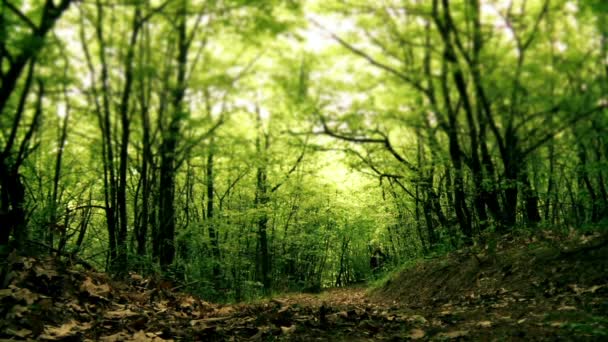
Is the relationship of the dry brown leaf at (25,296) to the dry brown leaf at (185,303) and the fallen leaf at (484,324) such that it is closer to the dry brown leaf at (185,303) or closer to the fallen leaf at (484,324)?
the dry brown leaf at (185,303)

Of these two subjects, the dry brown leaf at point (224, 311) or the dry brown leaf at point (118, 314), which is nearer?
the dry brown leaf at point (118, 314)

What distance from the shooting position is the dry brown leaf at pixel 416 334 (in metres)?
3.81

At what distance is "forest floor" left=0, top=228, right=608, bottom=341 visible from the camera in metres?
3.57

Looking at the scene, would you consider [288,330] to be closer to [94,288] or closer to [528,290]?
[94,288]

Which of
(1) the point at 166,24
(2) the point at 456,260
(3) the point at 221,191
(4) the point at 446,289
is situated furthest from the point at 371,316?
(3) the point at 221,191

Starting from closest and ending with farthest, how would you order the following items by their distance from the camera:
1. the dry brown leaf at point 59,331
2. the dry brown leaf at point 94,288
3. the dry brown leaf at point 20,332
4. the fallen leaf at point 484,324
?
1. the dry brown leaf at point 20,332
2. the dry brown leaf at point 59,331
3. the fallen leaf at point 484,324
4. the dry brown leaf at point 94,288

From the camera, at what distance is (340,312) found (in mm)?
5070

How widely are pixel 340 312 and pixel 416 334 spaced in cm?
135

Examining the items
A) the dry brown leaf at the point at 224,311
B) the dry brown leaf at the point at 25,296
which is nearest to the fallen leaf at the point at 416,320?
the dry brown leaf at the point at 224,311

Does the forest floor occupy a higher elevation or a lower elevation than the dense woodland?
lower

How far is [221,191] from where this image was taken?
22109 mm

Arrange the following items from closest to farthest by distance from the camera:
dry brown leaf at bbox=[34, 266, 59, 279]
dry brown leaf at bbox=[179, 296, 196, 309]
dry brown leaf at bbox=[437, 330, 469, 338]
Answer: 1. dry brown leaf at bbox=[437, 330, 469, 338]
2. dry brown leaf at bbox=[34, 266, 59, 279]
3. dry brown leaf at bbox=[179, 296, 196, 309]

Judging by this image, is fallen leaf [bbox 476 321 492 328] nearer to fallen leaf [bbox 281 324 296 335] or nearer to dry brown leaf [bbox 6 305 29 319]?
fallen leaf [bbox 281 324 296 335]

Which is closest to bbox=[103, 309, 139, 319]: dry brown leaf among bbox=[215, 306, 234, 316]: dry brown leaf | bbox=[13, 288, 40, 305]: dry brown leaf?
bbox=[13, 288, 40, 305]: dry brown leaf
